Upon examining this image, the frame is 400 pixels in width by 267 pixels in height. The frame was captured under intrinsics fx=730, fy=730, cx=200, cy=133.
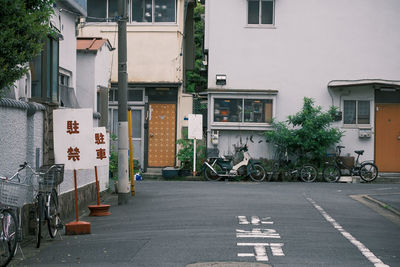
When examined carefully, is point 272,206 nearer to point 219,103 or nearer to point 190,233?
point 190,233

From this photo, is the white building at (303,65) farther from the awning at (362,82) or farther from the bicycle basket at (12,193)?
the bicycle basket at (12,193)

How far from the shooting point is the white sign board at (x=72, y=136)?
12.3 m

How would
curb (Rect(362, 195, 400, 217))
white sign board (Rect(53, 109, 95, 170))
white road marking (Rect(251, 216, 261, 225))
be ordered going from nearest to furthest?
white sign board (Rect(53, 109, 95, 170)) < white road marking (Rect(251, 216, 261, 225)) < curb (Rect(362, 195, 400, 217))

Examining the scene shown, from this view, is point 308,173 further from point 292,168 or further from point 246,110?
point 246,110

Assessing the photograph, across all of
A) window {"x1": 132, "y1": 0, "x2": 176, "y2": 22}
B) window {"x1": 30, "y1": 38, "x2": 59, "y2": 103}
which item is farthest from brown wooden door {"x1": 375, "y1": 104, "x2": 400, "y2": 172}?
window {"x1": 30, "y1": 38, "x2": 59, "y2": 103}

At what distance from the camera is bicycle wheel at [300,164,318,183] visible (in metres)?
25.3

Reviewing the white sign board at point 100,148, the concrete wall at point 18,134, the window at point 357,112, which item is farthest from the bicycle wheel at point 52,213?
the window at point 357,112

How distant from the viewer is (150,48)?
94.3ft

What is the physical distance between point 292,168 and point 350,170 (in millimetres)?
2066

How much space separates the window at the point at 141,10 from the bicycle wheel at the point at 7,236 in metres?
20.7

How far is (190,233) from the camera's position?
11453 millimetres

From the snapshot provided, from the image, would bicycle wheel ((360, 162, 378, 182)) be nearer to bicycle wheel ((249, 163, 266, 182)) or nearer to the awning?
the awning

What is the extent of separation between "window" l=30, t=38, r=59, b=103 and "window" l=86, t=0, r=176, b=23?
545 inches

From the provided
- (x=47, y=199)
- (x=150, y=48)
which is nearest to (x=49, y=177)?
(x=47, y=199)
